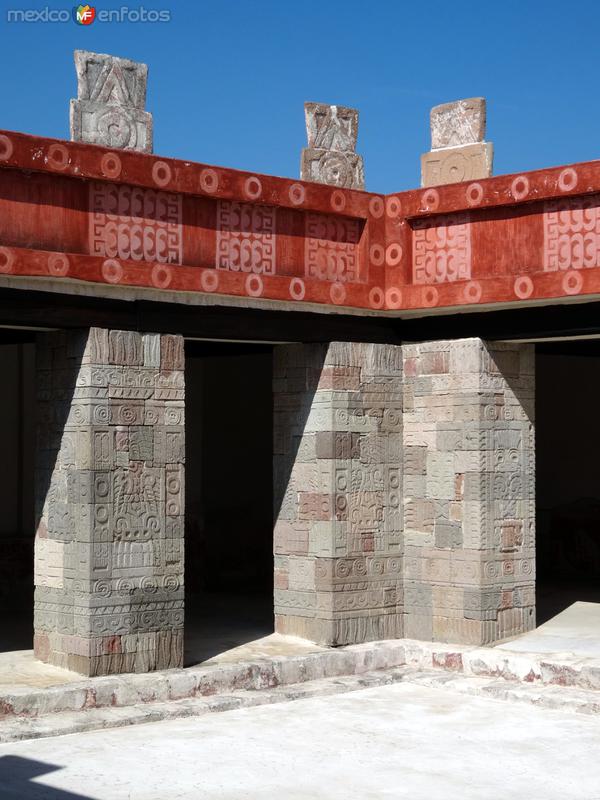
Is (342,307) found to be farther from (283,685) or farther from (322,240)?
(283,685)

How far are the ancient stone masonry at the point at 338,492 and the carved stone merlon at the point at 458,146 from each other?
1185 millimetres

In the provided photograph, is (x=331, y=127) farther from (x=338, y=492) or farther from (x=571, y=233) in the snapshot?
(x=338, y=492)

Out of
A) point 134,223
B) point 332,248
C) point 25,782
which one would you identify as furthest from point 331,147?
point 25,782

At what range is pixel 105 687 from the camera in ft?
22.5

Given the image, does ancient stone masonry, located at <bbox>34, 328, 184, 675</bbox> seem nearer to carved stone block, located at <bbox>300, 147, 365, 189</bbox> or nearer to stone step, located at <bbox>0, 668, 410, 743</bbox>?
stone step, located at <bbox>0, 668, 410, 743</bbox>

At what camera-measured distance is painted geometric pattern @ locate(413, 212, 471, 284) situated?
8258mm

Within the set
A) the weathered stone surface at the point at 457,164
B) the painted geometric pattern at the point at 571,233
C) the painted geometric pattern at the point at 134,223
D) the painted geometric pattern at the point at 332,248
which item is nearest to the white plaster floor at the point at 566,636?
the painted geometric pattern at the point at 571,233

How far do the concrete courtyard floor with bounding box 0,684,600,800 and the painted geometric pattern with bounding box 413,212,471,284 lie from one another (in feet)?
8.90

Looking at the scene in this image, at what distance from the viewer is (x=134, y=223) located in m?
7.36

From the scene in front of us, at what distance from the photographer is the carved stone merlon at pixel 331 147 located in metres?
8.15

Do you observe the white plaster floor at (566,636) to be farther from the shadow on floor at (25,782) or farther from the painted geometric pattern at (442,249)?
the shadow on floor at (25,782)

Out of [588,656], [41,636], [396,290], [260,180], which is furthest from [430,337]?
[41,636]

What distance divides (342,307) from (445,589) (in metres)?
1.93

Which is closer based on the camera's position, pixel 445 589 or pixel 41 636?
pixel 41 636
